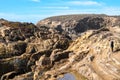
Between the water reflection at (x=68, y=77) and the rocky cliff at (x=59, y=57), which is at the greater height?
the rocky cliff at (x=59, y=57)

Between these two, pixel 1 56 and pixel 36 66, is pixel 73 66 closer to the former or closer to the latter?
pixel 36 66

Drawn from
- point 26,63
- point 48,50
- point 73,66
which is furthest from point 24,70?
point 73,66

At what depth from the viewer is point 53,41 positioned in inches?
5128

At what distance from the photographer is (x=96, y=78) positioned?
87875mm

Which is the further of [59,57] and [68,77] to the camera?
[59,57]

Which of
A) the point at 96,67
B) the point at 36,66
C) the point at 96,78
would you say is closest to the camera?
the point at 96,78

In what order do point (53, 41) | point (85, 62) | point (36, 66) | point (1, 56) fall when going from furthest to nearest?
point (53, 41)
point (1, 56)
point (36, 66)
point (85, 62)

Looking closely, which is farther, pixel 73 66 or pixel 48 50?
pixel 48 50

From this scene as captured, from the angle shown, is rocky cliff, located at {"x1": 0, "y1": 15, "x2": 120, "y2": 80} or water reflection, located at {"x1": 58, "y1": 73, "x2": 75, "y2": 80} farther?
water reflection, located at {"x1": 58, "y1": 73, "x2": 75, "y2": 80}

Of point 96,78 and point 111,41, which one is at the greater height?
point 111,41

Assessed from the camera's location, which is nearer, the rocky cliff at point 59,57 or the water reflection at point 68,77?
the rocky cliff at point 59,57

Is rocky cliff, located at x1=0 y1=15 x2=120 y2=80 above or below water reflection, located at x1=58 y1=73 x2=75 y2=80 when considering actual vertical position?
above

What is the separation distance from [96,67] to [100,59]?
4.28 metres

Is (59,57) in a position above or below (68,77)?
above
